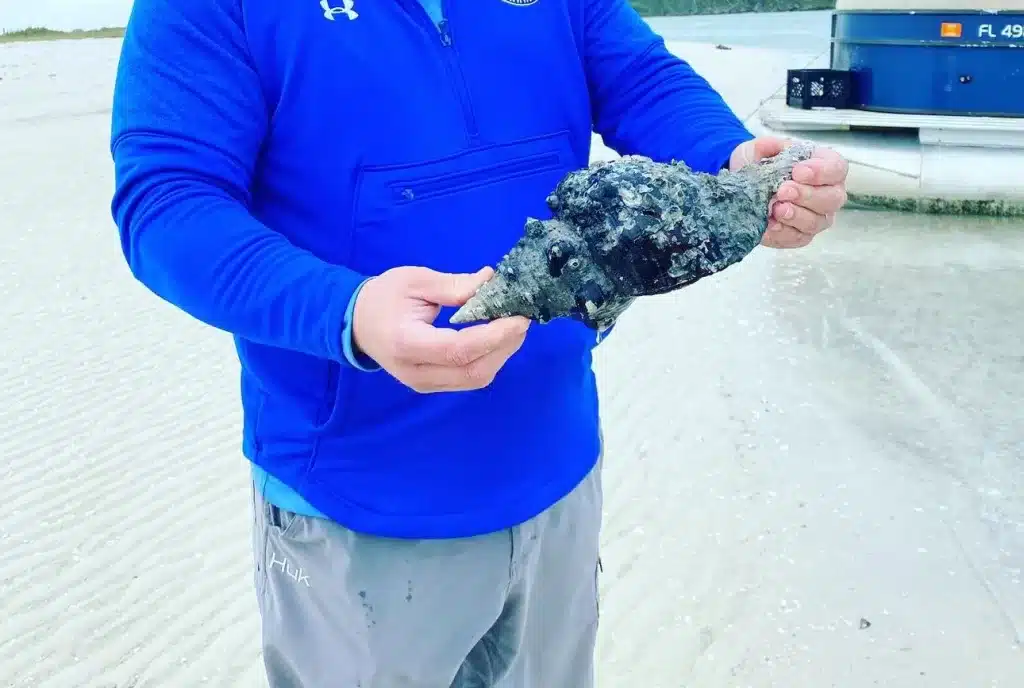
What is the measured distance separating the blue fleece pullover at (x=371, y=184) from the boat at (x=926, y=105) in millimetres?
7009

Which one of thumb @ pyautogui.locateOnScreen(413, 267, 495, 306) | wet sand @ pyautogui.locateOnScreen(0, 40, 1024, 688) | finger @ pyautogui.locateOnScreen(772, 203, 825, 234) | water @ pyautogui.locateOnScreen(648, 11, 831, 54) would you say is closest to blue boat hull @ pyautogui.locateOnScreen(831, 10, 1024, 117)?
wet sand @ pyautogui.locateOnScreen(0, 40, 1024, 688)

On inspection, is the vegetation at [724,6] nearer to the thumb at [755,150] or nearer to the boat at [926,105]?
the boat at [926,105]

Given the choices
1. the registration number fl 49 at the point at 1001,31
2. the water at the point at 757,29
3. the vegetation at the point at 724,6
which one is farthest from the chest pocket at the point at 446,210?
the vegetation at the point at 724,6

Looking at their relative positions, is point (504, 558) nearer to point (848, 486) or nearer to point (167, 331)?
point (848, 486)

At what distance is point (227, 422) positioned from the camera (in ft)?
15.8

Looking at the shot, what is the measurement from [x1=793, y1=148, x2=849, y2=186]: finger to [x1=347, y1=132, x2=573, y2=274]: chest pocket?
431 millimetres

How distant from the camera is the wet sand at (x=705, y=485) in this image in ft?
10.3

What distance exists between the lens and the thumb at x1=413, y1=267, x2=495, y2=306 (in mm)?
1254

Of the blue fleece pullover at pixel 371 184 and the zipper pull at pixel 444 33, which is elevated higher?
the zipper pull at pixel 444 33

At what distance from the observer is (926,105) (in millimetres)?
8352

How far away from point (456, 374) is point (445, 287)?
4.6 inches

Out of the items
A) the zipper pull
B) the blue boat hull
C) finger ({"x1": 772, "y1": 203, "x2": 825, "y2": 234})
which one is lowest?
the blue boat hull

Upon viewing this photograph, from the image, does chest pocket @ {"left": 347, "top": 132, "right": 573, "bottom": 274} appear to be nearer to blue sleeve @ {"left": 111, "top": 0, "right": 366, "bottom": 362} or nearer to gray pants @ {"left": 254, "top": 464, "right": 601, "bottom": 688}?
blue sleeve @ {"left": 111, "top": 0, "right": 366, "bottom": 362}

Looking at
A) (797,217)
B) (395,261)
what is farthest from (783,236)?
(395,261)
